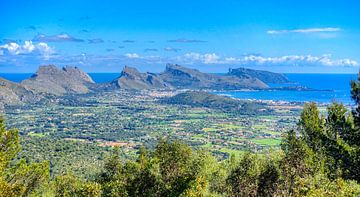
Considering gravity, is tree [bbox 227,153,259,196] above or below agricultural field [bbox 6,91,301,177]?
above

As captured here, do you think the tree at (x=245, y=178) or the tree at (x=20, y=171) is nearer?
the tree at (x=20, y=171)

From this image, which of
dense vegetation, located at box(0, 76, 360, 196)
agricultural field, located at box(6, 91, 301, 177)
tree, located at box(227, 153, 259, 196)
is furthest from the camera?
agricultural field, located at box(6, 91, 301, 177)

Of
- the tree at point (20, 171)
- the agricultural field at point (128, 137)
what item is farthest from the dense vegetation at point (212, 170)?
the agricultural field at point (128, 137)

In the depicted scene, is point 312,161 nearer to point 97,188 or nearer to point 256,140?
point 97,188

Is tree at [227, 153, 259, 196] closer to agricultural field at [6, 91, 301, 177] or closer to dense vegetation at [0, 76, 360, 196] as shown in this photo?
dense vegetation at [0, 76, 360, 196]

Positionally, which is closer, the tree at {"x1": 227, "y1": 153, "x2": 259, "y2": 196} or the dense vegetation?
the dense vegetation

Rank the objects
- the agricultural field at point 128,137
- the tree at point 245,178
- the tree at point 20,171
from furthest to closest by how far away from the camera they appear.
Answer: the agricultural field at point 128,137, the tree at point 245,178, the tree at point 20,171

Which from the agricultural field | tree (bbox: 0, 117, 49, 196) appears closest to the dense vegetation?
tree (bbox: 0, 117, 49, 196)

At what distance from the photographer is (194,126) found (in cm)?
18662

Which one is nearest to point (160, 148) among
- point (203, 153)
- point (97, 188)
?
point (203, 153)

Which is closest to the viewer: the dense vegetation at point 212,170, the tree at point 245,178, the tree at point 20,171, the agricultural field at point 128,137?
the dense vegetation at point 212,170

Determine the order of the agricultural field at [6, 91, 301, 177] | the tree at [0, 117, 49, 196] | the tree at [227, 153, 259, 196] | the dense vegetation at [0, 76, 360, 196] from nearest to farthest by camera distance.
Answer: the dense vegetation at [0, 76, 360, 196]
the tree at [0, 117, 49, 196]
the tree at [227, 153, 259, 196]
the agricultural field at [6, 91, 301, 177]

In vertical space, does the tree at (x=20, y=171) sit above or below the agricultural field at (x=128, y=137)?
above

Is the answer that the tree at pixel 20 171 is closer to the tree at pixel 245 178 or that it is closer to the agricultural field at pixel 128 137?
the tree at pixel 245 178
